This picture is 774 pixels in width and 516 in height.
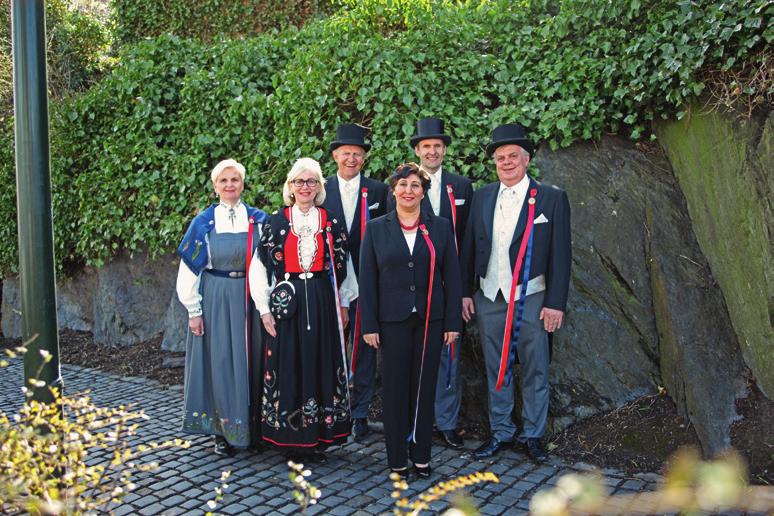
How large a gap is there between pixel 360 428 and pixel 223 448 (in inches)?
37.5

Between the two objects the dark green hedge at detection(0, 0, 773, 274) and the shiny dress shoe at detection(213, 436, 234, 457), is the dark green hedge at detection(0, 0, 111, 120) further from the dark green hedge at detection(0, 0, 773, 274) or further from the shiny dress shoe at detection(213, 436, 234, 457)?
the shiny dress shoe at detection(213, 436, 234, 457)

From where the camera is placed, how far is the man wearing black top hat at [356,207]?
16.6 feet

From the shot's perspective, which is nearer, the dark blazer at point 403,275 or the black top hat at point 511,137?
the dark blazer at point 403,275

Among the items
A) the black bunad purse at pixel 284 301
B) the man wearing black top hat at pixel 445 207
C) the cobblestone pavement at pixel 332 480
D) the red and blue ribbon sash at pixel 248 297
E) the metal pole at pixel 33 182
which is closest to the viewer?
the metal pole at pixel 33 182

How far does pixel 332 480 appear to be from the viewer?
4.28m

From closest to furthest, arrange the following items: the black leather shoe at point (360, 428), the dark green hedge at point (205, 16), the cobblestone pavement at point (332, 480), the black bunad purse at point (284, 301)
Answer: the cobblestone pavement at point (332, 480) < the black bunad purse at point (284, 301) < the black leather shoe at point (360, 428) < the dark green hedge at point (205, 16)

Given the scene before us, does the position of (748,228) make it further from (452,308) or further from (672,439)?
(452,308)

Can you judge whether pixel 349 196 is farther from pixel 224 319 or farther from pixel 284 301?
pixel 224 319

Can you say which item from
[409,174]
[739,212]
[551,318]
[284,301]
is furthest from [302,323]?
[739,212]

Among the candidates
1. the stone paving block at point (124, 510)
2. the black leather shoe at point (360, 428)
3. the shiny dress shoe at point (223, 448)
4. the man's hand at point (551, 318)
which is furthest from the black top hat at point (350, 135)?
the stone paving block at point (124, 510)

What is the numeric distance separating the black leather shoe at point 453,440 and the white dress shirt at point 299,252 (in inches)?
58.8

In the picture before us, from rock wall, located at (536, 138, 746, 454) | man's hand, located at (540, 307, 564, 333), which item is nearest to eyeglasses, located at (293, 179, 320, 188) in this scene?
man's hand, located at (540, 307, 564, 333)

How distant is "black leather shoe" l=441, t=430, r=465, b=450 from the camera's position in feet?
15.7

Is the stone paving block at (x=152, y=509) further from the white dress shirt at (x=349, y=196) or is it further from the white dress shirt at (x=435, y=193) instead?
the white dress shirt at (x=435, y=193)
